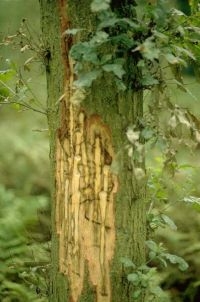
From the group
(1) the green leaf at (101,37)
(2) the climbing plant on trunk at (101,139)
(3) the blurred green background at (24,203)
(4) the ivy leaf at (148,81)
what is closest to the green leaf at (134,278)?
(2) the climbing plant on trunk at (101,139)

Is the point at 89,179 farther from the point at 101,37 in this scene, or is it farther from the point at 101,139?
the point at 101,37

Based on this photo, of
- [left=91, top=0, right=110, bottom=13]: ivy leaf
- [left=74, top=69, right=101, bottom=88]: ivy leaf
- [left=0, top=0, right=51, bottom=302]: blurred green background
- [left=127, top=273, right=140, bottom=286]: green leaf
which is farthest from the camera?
[left=0, top=0, right=51, bottom=302]: blurred green background

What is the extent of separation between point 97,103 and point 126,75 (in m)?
→ 0.14

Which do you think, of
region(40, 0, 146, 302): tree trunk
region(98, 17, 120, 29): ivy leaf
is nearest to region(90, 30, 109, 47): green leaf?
region(98, 17, 120, 29): ivy leaf

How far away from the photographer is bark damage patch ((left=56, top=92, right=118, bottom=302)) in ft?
5.81

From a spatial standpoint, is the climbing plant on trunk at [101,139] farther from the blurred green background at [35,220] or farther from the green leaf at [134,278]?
the blurred green background at [35,220]

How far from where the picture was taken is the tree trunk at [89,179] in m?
1.74

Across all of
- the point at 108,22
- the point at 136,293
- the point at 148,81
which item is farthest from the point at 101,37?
the point at 136,293

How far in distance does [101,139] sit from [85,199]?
232mm

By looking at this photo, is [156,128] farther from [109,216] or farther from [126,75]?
[109,216]

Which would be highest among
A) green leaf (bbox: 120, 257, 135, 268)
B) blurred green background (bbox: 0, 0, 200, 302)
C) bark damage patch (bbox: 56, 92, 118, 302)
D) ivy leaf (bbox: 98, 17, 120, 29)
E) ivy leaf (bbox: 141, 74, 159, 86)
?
ivy leaf (bbox: 98, 17, 120, 29)

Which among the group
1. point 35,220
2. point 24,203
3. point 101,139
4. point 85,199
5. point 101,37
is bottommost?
point 35,220

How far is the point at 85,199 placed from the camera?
5.95 ft

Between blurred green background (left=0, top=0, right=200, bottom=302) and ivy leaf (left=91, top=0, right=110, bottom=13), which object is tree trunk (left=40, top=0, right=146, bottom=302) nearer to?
ivy leaf (left=91, top=0, right=110, bottom=13)
